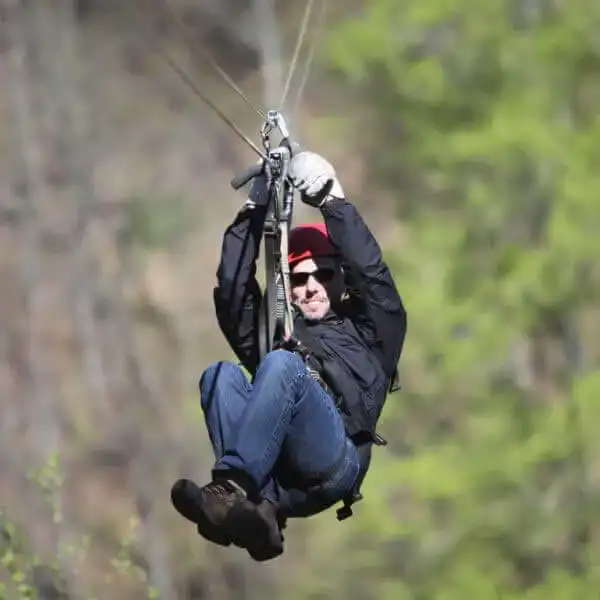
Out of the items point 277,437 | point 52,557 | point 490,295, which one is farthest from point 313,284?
point 52,557

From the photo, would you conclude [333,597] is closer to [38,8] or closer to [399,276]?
[399,276]

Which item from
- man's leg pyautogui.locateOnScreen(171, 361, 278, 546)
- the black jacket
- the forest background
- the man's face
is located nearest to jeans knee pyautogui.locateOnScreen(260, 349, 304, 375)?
man's leg pyautogui.locateOnScreen(171, 361, 278, 546)

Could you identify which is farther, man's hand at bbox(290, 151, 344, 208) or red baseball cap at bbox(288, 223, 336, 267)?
red baseball cap at bbox(288, 223, 336, 267)

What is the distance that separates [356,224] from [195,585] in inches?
343

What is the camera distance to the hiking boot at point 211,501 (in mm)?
3480

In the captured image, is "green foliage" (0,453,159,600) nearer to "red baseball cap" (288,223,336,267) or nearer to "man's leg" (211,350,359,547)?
"red baseball cap" (288,223,336,267)

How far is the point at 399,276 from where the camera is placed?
9891mm

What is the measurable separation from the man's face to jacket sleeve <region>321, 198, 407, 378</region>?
70mm

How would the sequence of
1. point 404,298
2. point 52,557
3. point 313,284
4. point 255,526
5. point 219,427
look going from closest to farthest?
point 255,526 → point 219,427 → point 313,284 → point 404,298 → point 52,557

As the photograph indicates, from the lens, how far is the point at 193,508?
3.54m

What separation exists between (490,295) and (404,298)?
0.69 m

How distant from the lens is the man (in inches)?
137

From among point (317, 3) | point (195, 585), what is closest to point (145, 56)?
point (317, 3)

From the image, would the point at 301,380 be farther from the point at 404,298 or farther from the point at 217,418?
the point at 404,298
